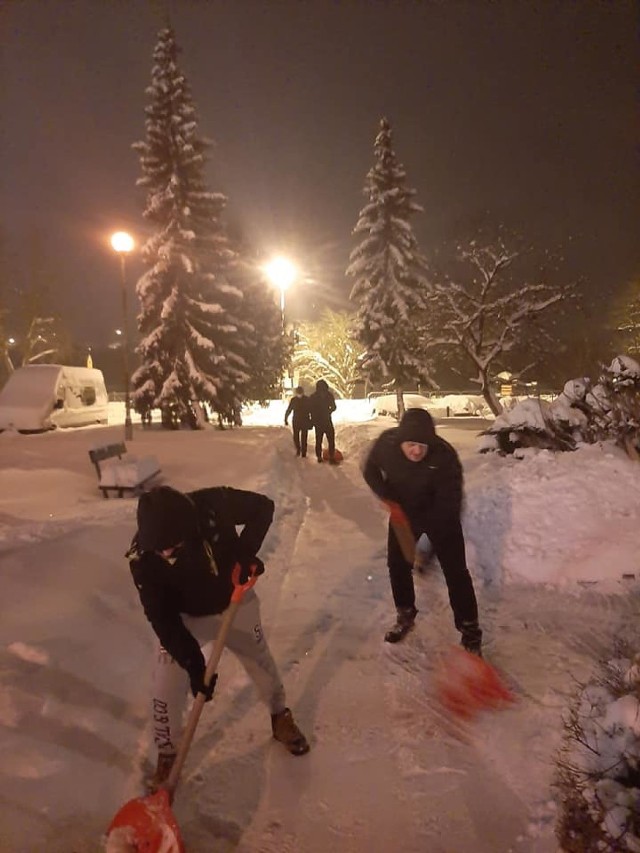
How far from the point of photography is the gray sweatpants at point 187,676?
2975 mm

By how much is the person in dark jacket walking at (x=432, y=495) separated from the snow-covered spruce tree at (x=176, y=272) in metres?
17.7

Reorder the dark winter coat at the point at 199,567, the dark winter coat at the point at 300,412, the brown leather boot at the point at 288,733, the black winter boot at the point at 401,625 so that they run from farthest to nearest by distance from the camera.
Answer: the dark winter coat at the point at 300,412, the black winter boot at the point at 401,625, the brown leather boot at the point at 288,733, the dark winter coat at the point at 199,567

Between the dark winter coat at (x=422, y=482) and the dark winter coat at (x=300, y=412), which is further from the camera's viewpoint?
the dark winter coat at (x=300, y=412)

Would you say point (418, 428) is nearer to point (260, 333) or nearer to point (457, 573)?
point (457, 573)

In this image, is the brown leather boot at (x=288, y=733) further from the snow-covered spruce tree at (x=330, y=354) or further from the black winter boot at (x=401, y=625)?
the snow-covered spruce tree at (x=330, y=354)

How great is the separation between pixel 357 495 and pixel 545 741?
23.6ft

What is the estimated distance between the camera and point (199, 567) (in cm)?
291

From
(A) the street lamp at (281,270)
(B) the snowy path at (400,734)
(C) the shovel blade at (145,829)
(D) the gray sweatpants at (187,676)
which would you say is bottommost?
(B) the snowy path at (400,734)

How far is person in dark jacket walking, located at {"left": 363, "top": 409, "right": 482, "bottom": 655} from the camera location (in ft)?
13.9

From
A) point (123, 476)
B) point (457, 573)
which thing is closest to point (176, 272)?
point (123, 476)

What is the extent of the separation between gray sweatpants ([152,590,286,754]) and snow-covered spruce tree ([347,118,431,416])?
2599 centimetres

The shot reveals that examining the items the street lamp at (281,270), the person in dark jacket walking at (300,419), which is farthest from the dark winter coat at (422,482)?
the street lamp at (281,270)

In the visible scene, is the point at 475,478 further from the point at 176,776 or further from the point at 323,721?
the point at 176,776

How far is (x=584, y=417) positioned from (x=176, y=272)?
57.2ft
